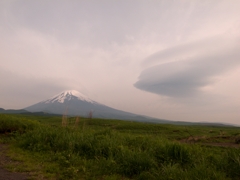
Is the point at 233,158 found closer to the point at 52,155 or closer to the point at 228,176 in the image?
the point at 228,176

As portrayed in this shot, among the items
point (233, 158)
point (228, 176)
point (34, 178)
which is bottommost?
point (34, 178)

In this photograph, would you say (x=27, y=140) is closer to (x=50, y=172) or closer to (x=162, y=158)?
(x=50, y=172)

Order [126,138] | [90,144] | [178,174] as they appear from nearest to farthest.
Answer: [178,174] < [90,144] < [126,138]

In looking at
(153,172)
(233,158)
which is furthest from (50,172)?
(233,158)

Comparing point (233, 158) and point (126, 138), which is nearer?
point (233, 158)

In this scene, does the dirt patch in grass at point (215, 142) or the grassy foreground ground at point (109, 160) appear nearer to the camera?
the grassy foreground ground at point (109, 160)

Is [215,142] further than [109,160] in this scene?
Yes

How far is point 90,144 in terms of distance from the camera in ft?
22.6

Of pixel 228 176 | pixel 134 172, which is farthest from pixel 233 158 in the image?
pixel 134 172

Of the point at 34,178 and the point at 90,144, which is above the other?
the point at 90,144

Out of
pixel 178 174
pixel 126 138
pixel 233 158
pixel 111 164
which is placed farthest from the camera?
pixel 126 138

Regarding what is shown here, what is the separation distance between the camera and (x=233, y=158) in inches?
193

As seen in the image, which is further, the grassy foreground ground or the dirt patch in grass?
the dirt patch in grass

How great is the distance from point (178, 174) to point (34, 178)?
10.1ft
